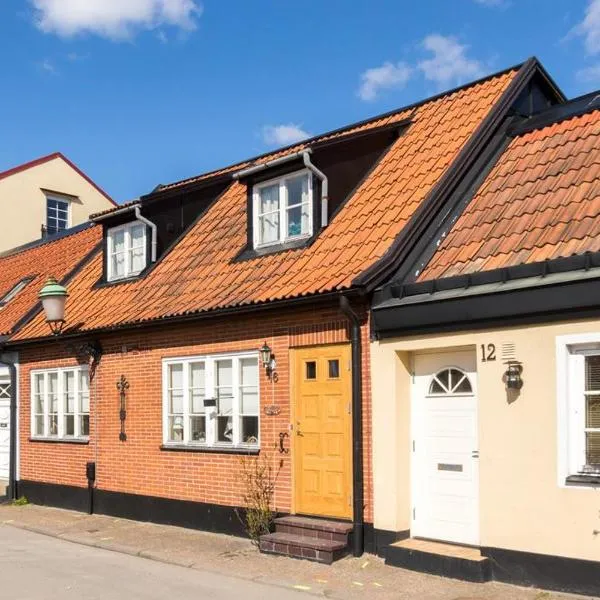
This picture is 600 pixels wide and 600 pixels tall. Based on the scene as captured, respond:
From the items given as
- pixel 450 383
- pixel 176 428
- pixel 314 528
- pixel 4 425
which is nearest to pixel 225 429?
pixel 176 428

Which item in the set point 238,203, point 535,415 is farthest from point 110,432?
point 535,415

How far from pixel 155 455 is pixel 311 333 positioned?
3.81 metres

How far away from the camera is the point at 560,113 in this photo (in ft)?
35.5

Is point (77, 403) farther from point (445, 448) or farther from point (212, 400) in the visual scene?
point (445, 448)

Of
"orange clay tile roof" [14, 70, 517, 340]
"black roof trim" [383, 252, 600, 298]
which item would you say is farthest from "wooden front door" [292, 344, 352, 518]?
"black roof trim" [383, 252, 600, 298]

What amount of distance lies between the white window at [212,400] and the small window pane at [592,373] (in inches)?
189

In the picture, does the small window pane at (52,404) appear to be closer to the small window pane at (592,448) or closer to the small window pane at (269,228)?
the small window pane at (269,228)

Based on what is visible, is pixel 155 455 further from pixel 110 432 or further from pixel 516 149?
pixel 516 149

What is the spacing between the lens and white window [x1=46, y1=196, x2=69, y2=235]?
2924cm

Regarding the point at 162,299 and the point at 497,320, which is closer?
the point at 497,320

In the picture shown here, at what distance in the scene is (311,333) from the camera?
35.3 ft

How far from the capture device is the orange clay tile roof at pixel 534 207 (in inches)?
344

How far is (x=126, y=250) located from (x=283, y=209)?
4.27 meters

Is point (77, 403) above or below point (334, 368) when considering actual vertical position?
below
